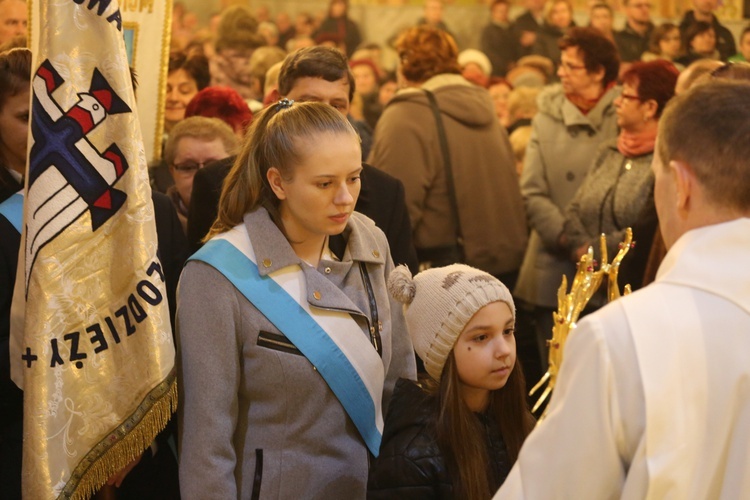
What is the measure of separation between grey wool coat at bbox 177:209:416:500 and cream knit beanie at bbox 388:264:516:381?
17cm

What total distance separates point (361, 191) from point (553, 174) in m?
2.12

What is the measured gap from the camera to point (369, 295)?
3.07 m

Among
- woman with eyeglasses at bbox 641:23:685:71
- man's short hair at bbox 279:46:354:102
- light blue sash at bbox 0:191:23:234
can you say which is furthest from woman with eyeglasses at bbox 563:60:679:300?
woman with eyeglasses at bbox 641:23:685:71

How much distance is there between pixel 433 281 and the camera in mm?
2961

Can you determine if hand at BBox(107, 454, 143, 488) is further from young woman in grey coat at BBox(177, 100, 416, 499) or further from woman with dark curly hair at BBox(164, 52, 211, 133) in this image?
woman with dark curly hair at BBox(164, 52, 211, 133)

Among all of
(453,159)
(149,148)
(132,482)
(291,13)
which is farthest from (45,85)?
(291,13)

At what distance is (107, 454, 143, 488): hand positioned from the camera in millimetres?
3086

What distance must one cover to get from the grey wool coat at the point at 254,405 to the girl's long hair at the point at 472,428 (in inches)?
11.9

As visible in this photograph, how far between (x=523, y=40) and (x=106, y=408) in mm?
8623

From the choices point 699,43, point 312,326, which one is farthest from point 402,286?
point 699,43

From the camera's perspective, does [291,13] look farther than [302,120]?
Yes

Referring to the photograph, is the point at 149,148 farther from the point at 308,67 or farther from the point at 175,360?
the point at 175,360

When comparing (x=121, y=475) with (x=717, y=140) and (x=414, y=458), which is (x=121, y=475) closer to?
(x=414, y=458)

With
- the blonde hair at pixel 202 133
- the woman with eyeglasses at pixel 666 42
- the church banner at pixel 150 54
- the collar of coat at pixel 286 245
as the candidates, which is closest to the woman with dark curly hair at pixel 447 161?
the blonde hair at pixel 202 133
